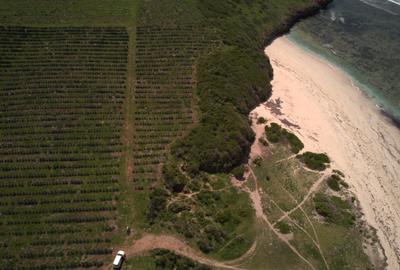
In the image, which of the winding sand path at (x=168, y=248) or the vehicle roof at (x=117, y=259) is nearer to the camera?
the vehicle roof at (x=117, y=259)

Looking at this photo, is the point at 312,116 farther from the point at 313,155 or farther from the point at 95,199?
the point at 95,199

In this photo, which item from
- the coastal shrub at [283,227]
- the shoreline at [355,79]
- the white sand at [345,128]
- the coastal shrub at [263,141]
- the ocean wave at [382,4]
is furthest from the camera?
the ocean wave at [382,4]

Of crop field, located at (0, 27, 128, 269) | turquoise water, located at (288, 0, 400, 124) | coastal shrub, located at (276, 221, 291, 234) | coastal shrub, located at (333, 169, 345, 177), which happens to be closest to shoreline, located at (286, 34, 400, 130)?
turquoise water, located at (288, 0, 400, 124)

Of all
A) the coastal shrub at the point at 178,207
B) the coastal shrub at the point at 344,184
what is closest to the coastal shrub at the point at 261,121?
the coastal shrub at the point at 344,184

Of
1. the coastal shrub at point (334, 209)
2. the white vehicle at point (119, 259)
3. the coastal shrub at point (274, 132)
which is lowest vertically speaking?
the white vehicle at point (119, 259)

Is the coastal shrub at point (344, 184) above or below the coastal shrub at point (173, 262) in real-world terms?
above

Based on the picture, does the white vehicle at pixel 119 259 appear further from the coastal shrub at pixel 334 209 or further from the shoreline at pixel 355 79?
the shoreline at pixel 355 79

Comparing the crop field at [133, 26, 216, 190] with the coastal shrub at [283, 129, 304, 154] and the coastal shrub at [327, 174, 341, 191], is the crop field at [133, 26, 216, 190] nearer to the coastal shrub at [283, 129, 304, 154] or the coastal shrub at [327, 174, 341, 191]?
the coastal shrub at [283, 129, 304, 154]
